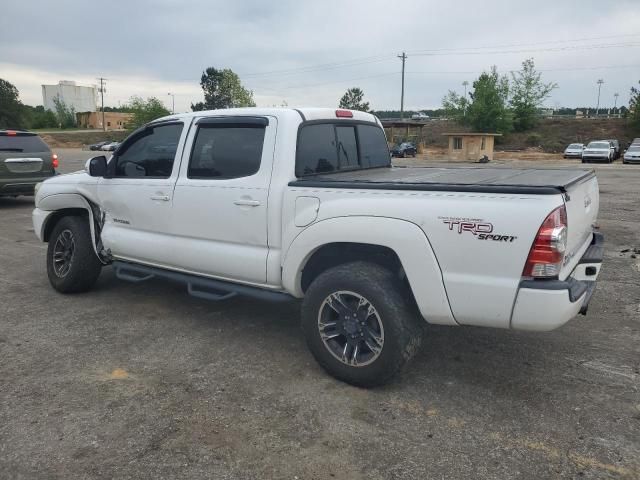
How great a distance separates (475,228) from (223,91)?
273ft

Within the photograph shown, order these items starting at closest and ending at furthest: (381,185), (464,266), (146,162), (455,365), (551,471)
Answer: (551,471) → (464,266) → (381,185) → (455,365) → (146,162)

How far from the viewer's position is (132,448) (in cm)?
281

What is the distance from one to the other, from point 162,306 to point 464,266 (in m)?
3.21

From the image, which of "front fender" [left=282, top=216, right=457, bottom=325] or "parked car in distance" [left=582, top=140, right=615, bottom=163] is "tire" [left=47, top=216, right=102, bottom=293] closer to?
"front fender" [left=282, top=216, right=457, bottom=325]

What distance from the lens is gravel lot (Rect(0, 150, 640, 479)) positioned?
269 cm

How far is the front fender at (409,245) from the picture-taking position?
3.10m

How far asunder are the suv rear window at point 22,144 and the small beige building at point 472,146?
3550cm

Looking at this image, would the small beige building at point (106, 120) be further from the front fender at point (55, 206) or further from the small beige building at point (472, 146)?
the front fender at point (55, 206)

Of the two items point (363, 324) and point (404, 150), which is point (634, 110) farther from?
point (363, 324)

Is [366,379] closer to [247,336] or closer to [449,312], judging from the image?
[449,312]

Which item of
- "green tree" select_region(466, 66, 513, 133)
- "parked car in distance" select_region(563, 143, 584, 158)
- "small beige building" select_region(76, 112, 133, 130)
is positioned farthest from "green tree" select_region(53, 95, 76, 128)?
"parked car in distance" select_region(563, 143, 584, 158)

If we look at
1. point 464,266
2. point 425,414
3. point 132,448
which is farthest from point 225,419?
point 464,266

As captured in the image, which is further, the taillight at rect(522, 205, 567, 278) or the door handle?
the door handle

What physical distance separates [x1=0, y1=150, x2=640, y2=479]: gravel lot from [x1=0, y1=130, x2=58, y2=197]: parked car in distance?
7.05 metres
